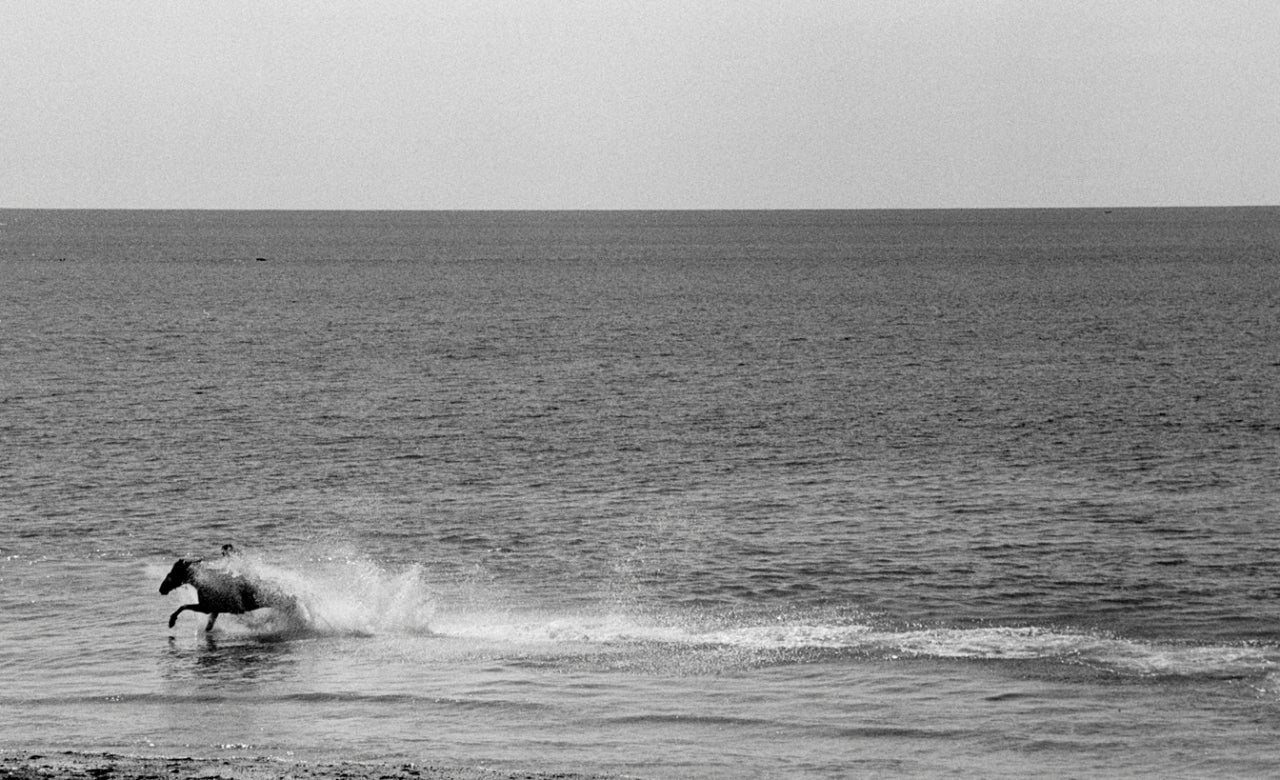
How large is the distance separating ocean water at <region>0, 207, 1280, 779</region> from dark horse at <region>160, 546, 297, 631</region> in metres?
0.50

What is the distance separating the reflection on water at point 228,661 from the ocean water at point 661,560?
10 cm

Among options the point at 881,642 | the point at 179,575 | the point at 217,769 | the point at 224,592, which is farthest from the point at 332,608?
the point at 217,769

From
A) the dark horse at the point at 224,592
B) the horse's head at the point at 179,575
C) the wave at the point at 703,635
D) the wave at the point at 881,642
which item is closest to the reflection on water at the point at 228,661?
the dark horse at the point at 224,592

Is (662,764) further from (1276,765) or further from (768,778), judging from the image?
(1276,765)

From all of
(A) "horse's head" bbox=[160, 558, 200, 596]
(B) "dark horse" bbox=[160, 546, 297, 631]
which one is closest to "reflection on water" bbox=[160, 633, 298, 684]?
(B) "dark horse" bbox=[160, 546, 297, 631]

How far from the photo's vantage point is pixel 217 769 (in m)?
21.1

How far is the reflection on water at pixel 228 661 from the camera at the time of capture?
28375 millimetres

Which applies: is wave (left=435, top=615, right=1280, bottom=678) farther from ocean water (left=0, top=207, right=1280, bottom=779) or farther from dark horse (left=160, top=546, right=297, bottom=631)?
dark horse (left=160, top=546, right=297, bottom=631)

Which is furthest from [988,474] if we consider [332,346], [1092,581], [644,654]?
[332,346]

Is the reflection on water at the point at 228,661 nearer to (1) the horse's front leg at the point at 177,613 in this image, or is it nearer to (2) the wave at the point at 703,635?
(1) the horse's front leg at the point at 177,613

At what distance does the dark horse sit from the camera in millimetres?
31781

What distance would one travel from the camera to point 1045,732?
24.1 metres

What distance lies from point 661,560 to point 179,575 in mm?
10974

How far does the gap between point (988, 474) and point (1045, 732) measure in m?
25.4
